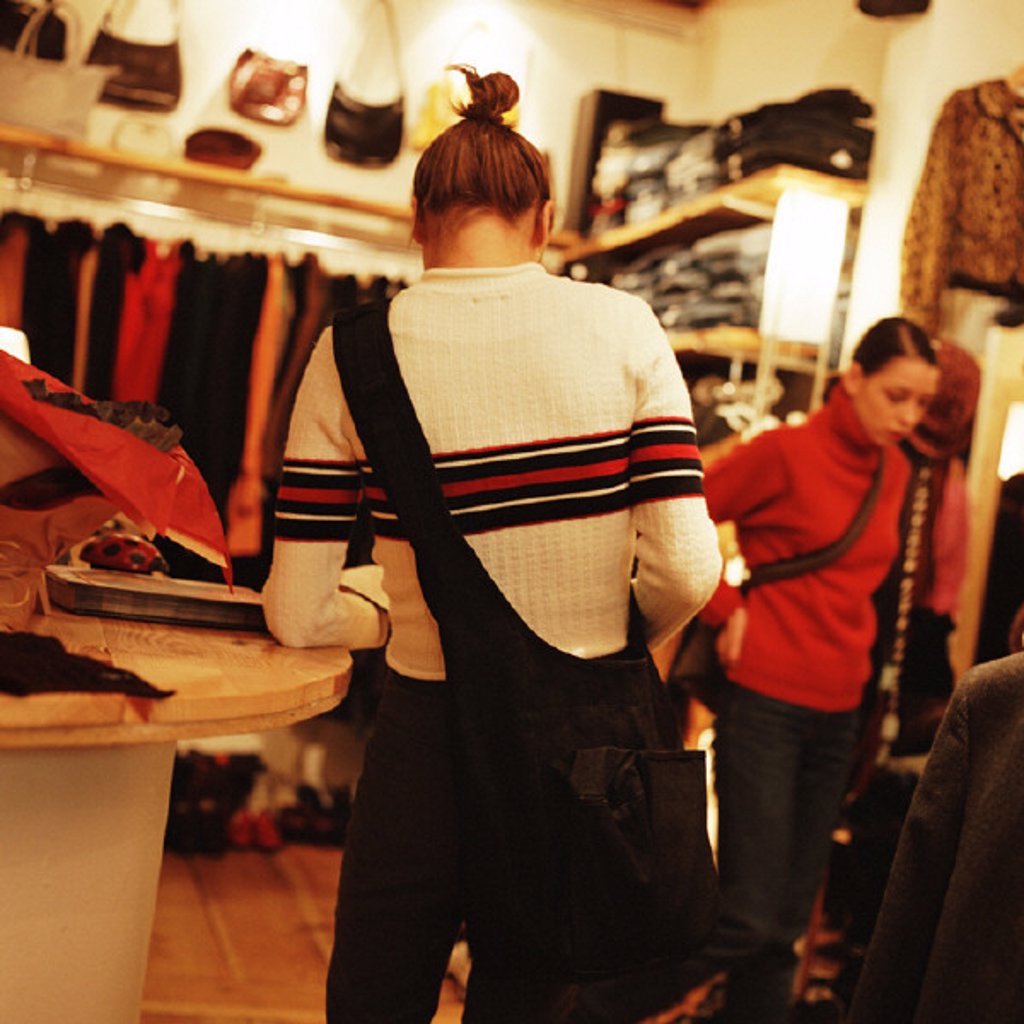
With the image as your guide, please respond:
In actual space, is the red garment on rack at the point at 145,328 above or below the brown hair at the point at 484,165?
below

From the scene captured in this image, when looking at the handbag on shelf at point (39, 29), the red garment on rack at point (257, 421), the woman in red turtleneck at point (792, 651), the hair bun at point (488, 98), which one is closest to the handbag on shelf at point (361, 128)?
the red garment on rack at point (257, 421)

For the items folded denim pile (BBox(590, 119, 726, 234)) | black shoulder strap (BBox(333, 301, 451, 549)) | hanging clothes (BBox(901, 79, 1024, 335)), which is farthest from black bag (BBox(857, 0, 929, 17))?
black shoulder strap (BBox(333, 301, 451, 549))

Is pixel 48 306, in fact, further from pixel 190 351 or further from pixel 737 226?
pixel 737 226

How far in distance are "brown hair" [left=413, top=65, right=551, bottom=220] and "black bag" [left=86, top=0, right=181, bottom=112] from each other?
281 cm

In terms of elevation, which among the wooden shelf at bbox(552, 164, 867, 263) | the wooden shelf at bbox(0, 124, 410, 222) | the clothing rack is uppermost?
the wooden shelf at bbox(552, 164, 867, 263)

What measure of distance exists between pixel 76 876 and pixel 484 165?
34.6 inches

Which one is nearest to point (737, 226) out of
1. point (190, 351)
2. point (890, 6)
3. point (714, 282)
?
point (714, 282)

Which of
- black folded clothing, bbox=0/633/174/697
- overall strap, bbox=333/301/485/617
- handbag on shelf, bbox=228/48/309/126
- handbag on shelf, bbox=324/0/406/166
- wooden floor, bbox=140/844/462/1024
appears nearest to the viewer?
black folded clothing, bbox=0/633/174/697

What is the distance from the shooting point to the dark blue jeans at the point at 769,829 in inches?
87.9

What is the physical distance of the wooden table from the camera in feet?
3.67

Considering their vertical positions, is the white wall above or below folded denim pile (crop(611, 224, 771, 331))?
above

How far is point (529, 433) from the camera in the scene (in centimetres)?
129

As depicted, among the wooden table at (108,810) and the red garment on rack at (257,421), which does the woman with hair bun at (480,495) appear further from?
the red garment on rack at (257,421)

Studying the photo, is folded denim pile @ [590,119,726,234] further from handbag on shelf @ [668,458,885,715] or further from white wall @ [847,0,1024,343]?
handbag on shelf @ [668,458,885,715]
